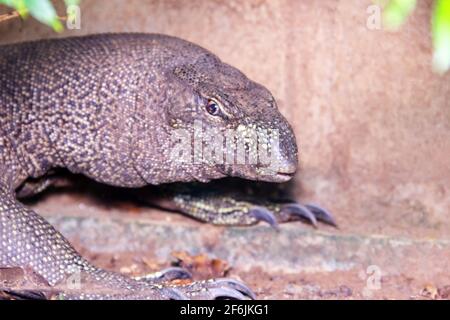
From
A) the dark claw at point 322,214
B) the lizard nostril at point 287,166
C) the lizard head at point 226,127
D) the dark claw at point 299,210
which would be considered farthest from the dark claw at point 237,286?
the dark claw at point 322,214

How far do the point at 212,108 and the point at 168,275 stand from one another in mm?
1332

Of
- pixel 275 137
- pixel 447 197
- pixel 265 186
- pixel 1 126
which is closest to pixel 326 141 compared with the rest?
pixel 265 186

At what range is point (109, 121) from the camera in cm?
562

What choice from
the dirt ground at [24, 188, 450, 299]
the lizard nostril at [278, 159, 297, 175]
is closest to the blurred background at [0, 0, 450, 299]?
the dirt ground at [24, 188, 450, 299]

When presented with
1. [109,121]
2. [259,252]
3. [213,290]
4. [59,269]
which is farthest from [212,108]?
[259,252]

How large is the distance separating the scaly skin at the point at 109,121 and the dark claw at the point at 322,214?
135 centimetres

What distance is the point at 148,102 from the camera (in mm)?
5488

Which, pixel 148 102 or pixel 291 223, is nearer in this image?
pixel 148 102

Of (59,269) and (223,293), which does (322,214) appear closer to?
(223,293)

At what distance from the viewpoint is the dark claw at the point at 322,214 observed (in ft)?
21.0

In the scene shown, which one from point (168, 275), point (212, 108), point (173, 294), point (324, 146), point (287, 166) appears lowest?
point (173, 294)

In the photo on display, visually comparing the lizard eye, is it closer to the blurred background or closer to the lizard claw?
the lizard claw

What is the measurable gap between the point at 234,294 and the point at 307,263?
119 centimetres

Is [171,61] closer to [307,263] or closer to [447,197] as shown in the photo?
[307,263]
